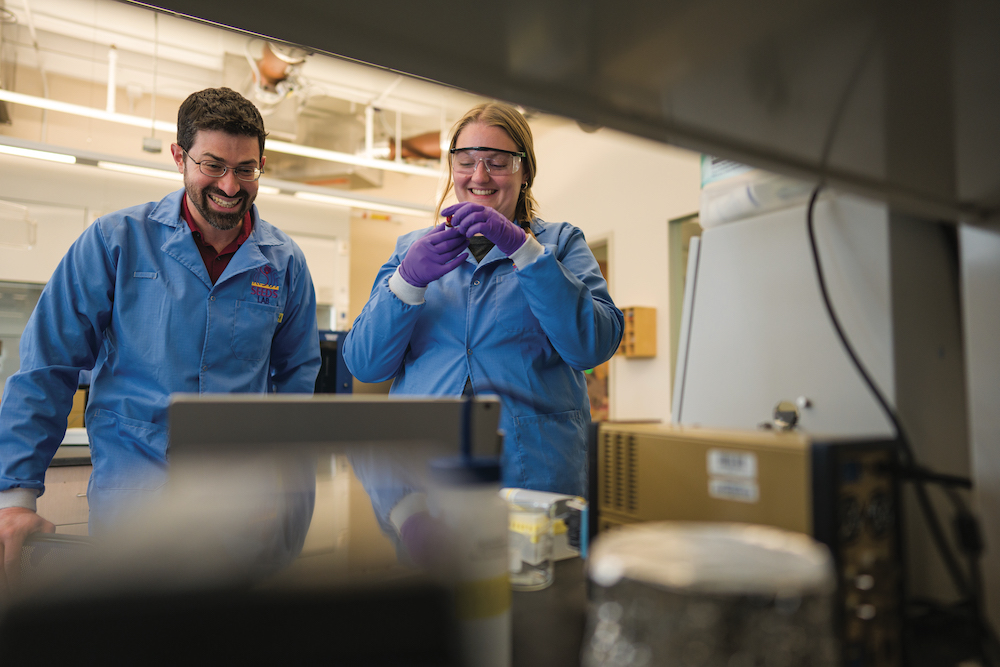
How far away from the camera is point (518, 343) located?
1.34m

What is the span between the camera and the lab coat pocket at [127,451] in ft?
4.50

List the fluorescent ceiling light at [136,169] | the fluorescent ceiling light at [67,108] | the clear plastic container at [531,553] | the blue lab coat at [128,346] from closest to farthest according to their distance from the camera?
1. the clear plastic container at [531,553]
2. the blue lab coat at [128,346]
3. the fluorescent ceiling light at [67,108]
4. the fluorescent ceiling light at [136,169]

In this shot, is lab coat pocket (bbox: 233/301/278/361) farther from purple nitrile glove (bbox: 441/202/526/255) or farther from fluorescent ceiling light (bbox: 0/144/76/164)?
fluorescent ceiling light (bbox: 0/144/76/164)

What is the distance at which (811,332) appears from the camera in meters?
0.70

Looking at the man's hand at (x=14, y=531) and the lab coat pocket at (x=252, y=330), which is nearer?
the man's hand at (x=14, y=531)

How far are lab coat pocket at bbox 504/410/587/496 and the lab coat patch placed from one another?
2.58ft

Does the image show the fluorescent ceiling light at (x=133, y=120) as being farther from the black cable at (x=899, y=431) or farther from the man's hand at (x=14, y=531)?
the black cable at (x=899, y=431)

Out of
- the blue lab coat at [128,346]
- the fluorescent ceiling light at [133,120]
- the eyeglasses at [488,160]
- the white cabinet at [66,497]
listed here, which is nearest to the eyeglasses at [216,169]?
the blue lab coat at [128,346]

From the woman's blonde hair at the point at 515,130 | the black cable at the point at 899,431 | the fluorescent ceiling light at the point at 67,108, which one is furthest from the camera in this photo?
the fluorescent ceiling light at the point at 67,108

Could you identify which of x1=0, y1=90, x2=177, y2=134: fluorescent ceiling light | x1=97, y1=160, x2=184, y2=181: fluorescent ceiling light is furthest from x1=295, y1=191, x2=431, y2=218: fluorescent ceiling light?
x1=0, y1=90, x2=177, y2=134: fluorescent ceiling light

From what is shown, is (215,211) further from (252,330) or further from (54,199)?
(54,199)

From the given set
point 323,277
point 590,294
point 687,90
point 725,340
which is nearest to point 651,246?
point 323,277

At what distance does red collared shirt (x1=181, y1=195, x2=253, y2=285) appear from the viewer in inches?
61.4

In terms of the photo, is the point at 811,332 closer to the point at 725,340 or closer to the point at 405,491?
the point at 725,340
